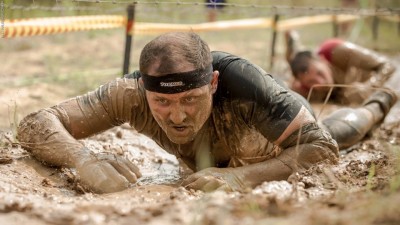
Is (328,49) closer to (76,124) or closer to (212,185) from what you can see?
(76,124)

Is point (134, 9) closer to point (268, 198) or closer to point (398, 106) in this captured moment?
point (398, 106)

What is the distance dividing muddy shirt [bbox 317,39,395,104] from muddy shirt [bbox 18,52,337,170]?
3.13m

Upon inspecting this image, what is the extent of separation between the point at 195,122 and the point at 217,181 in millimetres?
416

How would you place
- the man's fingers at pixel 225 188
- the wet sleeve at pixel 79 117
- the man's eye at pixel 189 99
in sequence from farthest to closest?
the wet sleeve at pixel 79 117, the man's eye at pixel 189 99, the man's fingers at pixel 225 188

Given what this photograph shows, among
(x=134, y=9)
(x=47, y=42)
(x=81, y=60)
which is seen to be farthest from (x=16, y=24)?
(x=47, y=42)

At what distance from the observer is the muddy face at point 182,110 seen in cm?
357

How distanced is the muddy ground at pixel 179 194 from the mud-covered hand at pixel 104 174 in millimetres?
58

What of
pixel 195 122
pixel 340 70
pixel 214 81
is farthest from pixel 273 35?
pixel 195 122

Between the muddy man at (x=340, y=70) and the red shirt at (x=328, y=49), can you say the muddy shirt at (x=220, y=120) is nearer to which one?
the muddy man at (x=340, y=70)

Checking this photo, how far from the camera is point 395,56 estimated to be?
1058cm

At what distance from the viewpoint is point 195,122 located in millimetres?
3676

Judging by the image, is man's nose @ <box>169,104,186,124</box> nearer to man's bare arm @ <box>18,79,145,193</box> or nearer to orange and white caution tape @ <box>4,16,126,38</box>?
man's bare arm @ <box>18,79,145,193</box>

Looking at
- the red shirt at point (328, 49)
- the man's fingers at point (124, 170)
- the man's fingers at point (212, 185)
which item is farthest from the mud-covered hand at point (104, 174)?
the red shirt at point (328, 49)

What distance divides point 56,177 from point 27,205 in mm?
1249
